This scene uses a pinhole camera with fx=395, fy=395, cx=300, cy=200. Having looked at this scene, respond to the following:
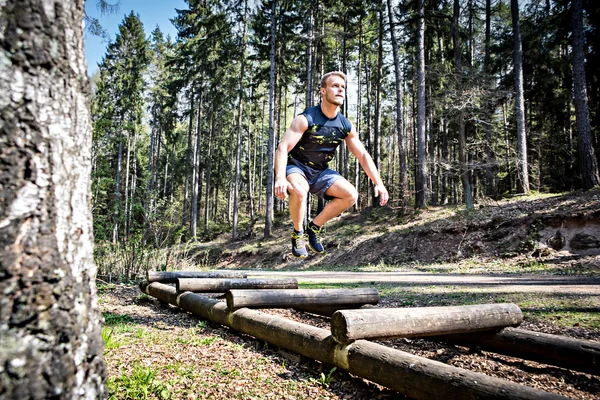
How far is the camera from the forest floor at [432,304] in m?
3.05

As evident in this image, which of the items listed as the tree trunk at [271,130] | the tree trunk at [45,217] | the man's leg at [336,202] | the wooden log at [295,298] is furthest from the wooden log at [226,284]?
the tree trunk at [271,130]

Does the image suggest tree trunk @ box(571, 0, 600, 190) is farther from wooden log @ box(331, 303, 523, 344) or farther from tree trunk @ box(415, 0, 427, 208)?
wooden log @ box(331, 303, 523, 344)

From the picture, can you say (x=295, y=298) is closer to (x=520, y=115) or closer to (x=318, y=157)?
(x=318, y=157)

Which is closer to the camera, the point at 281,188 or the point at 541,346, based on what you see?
the point at 541,346

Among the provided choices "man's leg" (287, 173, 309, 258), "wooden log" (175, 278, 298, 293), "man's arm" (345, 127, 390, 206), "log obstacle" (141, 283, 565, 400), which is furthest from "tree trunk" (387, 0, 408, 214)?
"log obstacle" (141, 283, 565, 400)

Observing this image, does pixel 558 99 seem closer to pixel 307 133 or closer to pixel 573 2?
pixel 573 2

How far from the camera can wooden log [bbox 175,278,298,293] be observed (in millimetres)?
6051

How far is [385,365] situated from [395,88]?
23.5 m

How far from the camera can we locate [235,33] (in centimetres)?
2470

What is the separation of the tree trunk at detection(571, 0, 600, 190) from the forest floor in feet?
4.80

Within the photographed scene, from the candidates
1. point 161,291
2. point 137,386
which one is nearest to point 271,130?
point 161,291

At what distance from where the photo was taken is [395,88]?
24312 millimetres

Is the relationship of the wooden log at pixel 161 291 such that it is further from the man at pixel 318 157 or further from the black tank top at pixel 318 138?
the black tank top at pixel 318 138

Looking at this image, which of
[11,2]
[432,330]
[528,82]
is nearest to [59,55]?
[11,2]
